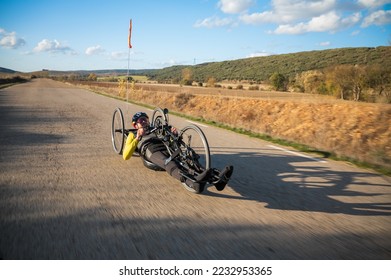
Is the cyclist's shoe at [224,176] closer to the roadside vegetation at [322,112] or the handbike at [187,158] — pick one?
the handbike at [187,158]

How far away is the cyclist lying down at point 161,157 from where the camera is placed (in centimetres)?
337

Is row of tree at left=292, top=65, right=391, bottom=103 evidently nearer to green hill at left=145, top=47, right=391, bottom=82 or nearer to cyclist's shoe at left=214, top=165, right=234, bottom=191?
cyclist's shoe at left=214, top=165, right=234, bottom=191

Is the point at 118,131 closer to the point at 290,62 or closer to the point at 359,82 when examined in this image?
the point at 359,82

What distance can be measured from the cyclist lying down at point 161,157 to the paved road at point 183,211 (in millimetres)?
271

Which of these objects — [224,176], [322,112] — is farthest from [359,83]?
[224,176]

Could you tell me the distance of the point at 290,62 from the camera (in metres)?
87.6

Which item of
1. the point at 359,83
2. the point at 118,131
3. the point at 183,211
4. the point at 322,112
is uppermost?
the point at 359,83

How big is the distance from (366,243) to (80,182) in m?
3.79

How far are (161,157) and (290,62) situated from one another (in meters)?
92.9

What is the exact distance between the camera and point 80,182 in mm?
4109

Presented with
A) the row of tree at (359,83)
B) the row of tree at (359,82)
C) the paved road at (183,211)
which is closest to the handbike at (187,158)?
the paved road at (183,211)
